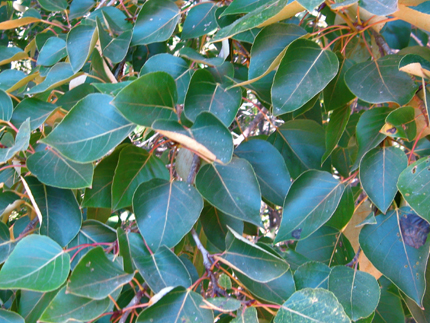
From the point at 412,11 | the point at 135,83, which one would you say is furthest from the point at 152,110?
the point at 412,11

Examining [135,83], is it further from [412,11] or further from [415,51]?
[415,51]

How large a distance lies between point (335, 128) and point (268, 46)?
A: 20 centimetres

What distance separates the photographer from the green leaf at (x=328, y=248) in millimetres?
650

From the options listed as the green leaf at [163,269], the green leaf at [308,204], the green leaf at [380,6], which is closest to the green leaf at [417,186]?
the green leaf at [308,204]

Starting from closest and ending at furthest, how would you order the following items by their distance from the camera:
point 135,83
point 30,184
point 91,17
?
point 135,83, point 30,184, point 91,17

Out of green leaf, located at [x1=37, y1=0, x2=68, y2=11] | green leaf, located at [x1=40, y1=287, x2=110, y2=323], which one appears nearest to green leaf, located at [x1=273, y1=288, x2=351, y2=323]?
green leaf, located at [x1=40, y1=287, x2=110, y2=323]

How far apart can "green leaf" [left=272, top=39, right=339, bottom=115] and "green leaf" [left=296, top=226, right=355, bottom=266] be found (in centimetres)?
27

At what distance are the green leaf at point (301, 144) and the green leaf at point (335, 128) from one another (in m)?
0.04

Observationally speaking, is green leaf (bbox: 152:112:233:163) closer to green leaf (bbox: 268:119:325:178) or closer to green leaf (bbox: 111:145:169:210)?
green leaf (bbox: 111:145:169:210)

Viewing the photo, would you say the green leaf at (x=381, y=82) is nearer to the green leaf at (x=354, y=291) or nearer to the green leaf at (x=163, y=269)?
the green leaf at (x=354, y=291)

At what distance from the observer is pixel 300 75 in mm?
542

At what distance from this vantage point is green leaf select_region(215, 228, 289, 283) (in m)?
0.47

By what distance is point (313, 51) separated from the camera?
564mm

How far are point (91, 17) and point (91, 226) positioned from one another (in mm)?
495
